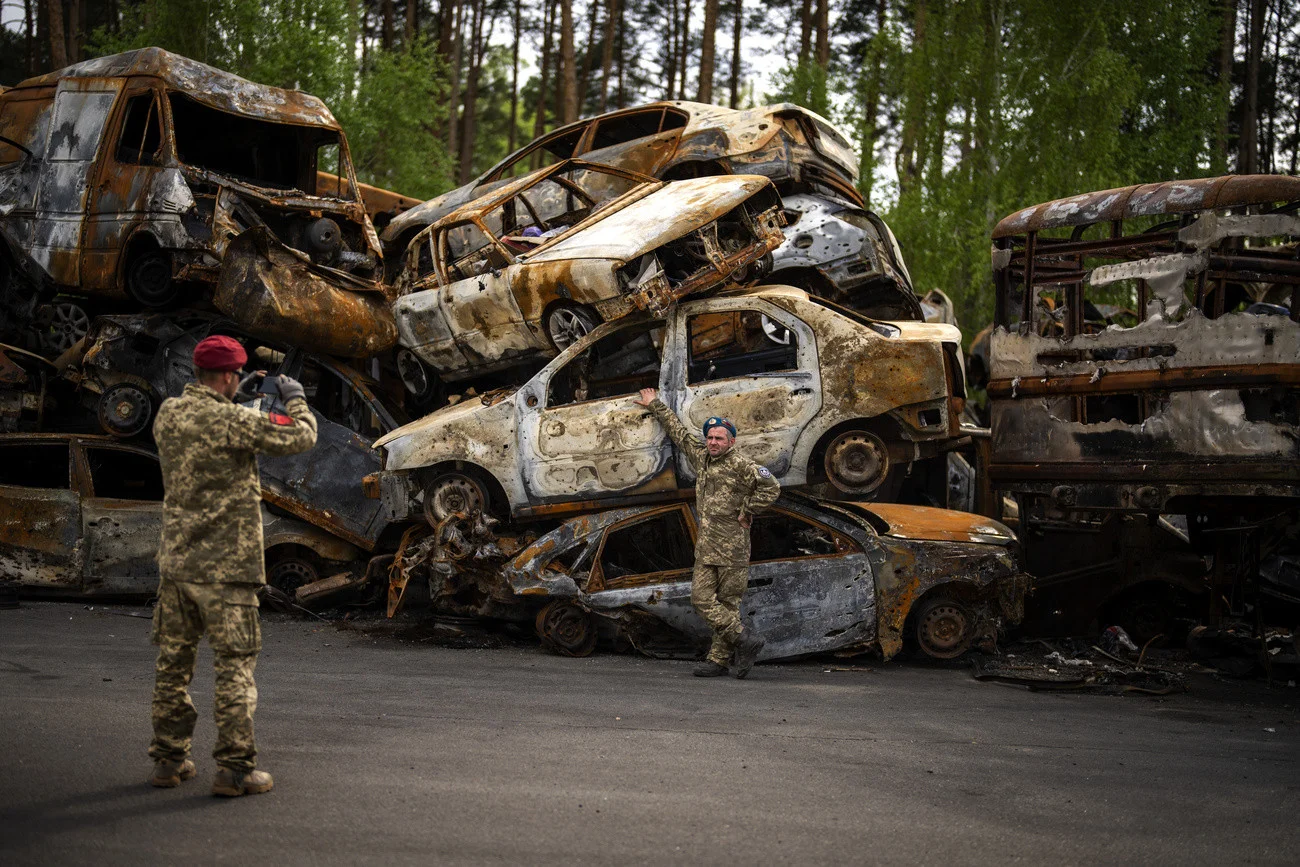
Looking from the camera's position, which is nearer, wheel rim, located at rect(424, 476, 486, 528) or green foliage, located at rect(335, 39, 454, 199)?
wheel rim, located at rect(424, 476, 486, 528)

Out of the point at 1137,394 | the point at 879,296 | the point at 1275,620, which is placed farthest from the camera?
the point at 879,296

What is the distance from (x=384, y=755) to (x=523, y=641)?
12.3ft

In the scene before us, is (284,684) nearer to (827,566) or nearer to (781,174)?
(827,566)

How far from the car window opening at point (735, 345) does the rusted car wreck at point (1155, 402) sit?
73.8 inches

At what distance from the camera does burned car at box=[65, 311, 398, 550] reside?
32.5 feet

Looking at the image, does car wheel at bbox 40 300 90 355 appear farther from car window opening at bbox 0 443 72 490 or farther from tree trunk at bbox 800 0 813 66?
tree trunk at bbox 800 0 813 66

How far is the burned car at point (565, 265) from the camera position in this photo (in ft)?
29.9

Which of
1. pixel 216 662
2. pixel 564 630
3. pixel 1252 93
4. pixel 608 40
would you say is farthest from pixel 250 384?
pixel 1252 93

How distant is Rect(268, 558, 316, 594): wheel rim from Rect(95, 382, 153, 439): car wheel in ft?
5.67

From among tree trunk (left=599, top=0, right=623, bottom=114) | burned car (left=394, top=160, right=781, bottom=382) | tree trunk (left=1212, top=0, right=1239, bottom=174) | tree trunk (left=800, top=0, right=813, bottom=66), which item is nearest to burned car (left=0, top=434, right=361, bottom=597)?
burned car (left=394, top=160, right=781, bottom=382)

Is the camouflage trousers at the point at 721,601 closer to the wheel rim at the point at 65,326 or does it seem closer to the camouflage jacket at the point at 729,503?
the camouflage jacket at the point at 729,503

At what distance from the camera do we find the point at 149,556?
9.72m

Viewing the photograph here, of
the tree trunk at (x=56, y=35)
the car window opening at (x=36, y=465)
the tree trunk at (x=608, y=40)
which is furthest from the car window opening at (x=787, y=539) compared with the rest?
the tree trunk at (x=608, y=40)

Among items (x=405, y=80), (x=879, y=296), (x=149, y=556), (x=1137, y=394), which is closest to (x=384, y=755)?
(x=149, y=556)
